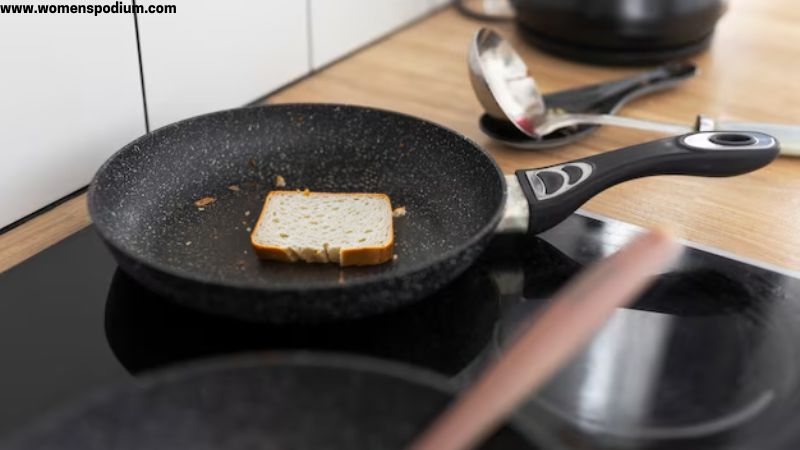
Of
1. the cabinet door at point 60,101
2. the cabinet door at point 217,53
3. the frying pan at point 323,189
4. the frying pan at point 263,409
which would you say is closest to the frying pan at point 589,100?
the frying pan at point 323,189

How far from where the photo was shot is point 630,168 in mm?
717

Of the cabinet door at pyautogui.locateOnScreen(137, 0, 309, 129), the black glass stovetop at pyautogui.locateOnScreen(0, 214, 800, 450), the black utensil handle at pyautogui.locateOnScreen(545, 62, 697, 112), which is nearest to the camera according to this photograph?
the black glass stovetop at pyautogui.locateOnScreen(0, 214, 800, 450)

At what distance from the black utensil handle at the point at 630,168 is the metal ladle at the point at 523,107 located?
17 cm

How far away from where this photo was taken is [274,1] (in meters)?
0.97

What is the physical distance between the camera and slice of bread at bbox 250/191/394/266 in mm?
687

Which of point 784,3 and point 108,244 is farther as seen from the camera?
point 784,3

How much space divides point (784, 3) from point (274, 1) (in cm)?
83

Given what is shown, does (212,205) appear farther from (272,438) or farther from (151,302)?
(272,438)

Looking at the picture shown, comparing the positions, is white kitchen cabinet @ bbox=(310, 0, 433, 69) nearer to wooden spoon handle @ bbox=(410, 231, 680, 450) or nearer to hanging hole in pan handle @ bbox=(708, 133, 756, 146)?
hanging hole in pan handle @ bbox=(708, 133, 756, 146)

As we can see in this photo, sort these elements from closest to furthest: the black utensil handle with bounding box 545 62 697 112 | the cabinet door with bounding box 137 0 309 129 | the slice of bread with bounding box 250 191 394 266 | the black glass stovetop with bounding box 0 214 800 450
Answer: the black glass stovetop with bounding box 0 214 800 450 < the slice of bread with bounding box 250 191 394 266 < the cabinet door with bounding box 137 0 309 129 < the black utensil handle with bounding box 545 62 697 112

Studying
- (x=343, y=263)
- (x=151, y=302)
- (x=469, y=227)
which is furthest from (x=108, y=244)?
(x=469, y=227)

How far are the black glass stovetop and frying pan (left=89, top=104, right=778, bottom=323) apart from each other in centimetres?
4

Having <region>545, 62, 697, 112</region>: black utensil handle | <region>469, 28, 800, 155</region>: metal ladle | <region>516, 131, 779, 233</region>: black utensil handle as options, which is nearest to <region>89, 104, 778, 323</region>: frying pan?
<region>516, 131, 779, 233</region>: black utensil handle

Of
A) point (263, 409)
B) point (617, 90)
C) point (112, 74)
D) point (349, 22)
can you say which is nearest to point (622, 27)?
point (617, 90)
